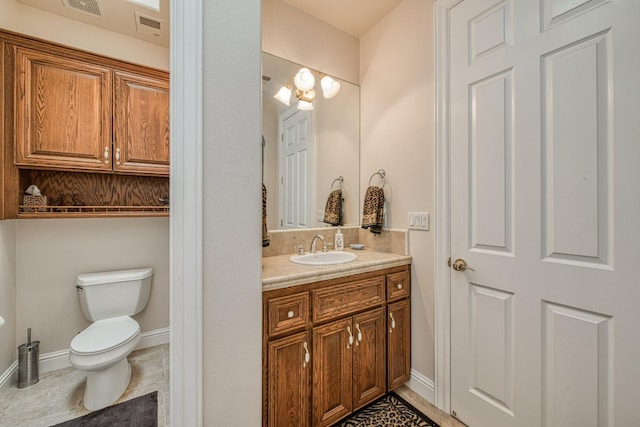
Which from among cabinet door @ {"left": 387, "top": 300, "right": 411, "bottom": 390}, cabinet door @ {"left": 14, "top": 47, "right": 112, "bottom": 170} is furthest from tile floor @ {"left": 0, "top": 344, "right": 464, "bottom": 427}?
cabinet door @ {"left": 14, "top": 47, "right": 112, "bottom": 170}

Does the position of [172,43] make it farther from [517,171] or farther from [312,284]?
[517,171]

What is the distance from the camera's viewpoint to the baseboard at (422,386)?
159 cm

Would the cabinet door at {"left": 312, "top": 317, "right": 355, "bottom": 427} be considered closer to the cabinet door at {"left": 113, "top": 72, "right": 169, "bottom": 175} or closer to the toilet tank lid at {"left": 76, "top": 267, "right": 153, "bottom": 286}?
the toilet tank lid at {"left": 76, "top": 267, "right": 153, "bottom": 286}

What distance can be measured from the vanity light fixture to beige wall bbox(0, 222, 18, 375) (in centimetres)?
205

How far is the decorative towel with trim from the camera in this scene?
1880 millimetres

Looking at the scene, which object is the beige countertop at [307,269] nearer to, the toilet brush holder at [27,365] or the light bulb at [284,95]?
the light bulb at [284,95]

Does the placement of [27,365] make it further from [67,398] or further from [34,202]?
[34,202]

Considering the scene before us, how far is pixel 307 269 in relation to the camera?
134cm

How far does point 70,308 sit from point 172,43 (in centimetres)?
221

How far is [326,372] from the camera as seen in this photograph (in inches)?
52.3

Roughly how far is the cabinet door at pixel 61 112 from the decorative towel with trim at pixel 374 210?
1.97m

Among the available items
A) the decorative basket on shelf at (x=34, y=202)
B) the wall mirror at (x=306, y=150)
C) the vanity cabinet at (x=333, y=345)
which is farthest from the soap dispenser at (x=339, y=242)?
the decorative basket on shelf at (x=34, y=202)

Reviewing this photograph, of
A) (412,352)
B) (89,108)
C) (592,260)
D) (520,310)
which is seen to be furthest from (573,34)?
(89,108)

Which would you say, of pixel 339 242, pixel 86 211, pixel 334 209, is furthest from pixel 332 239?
pixel 86 211
